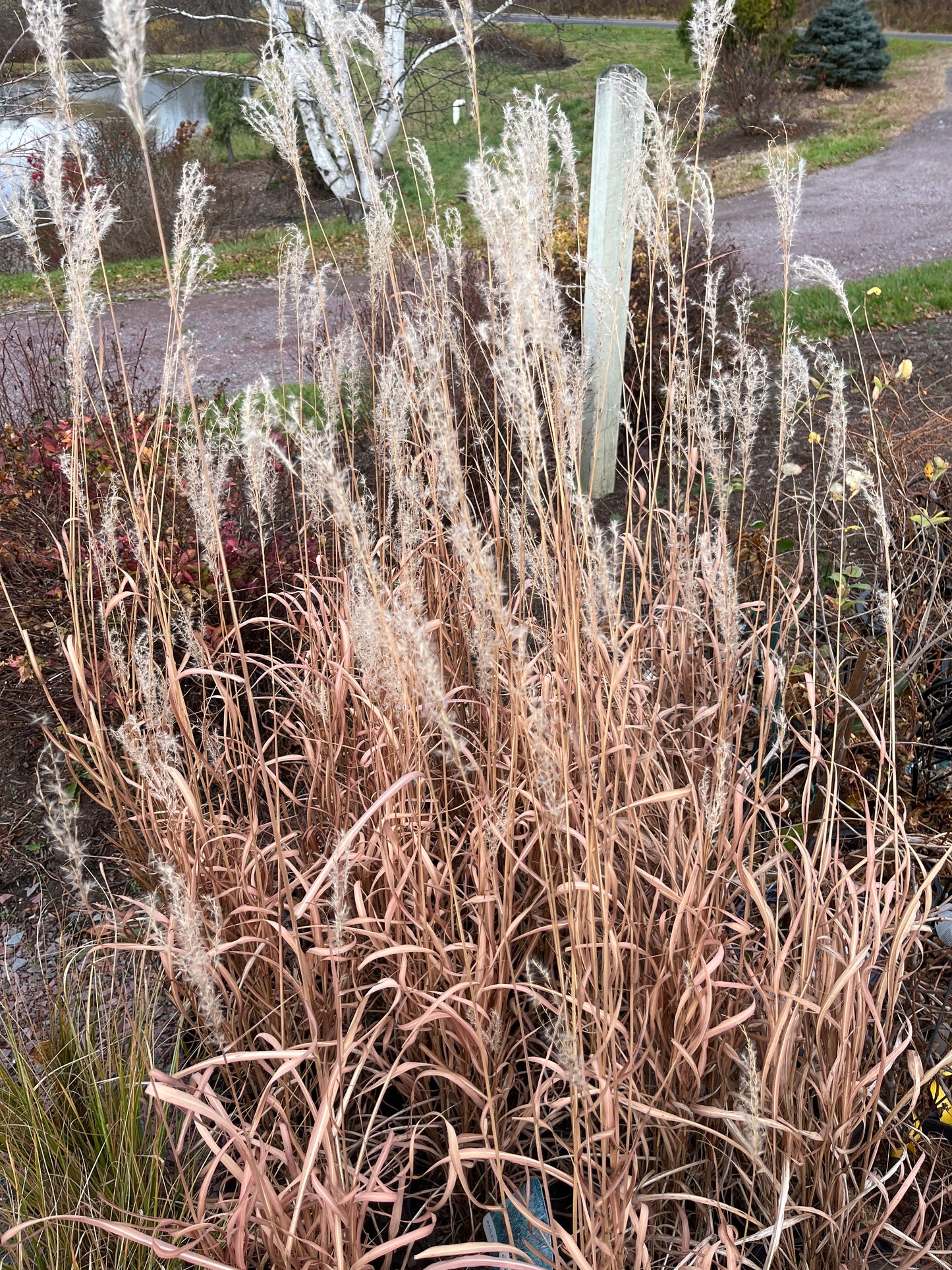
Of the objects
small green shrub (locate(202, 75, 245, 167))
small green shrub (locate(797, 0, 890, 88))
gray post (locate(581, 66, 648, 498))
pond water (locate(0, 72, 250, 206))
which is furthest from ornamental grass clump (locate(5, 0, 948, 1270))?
small green shrub (locate(797, 0, 890, 88))

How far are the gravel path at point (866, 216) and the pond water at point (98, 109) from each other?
536 cm

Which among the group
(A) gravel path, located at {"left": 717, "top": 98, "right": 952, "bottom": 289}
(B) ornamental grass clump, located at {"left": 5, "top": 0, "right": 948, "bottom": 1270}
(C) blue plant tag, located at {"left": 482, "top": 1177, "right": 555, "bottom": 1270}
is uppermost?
(A) gravel path, located at {"left": 717, "top": 98, "right": 952, "bottom": 289}

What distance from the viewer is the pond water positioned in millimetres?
6969

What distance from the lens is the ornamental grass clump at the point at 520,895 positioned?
1.40m

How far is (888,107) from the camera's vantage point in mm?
16438

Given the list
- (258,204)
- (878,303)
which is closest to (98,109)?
(258,204)

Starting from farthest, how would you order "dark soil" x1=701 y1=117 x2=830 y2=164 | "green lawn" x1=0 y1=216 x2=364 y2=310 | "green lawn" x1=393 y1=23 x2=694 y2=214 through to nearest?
"dark soil" x1=701 y1=117 x2=830 y2=164 < "green lawn" x1=393 y1=23 x2=694 y2=214 < "green lawn" x1=0 y1=216 x2=364 y2=310

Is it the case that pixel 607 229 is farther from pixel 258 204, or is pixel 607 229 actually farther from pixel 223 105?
pixel 223 105

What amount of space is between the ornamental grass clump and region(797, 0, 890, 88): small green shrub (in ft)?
63.8

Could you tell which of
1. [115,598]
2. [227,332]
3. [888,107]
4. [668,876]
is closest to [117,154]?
[227,332]

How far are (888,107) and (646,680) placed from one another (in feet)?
59.7

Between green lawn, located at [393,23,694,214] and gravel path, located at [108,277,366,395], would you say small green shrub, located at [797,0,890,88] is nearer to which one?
green lawn, located at [393,23,694,214]

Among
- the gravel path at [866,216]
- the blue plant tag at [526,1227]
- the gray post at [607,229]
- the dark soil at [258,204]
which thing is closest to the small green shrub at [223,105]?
the dark soil at [258,204]

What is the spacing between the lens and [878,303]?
666cm
